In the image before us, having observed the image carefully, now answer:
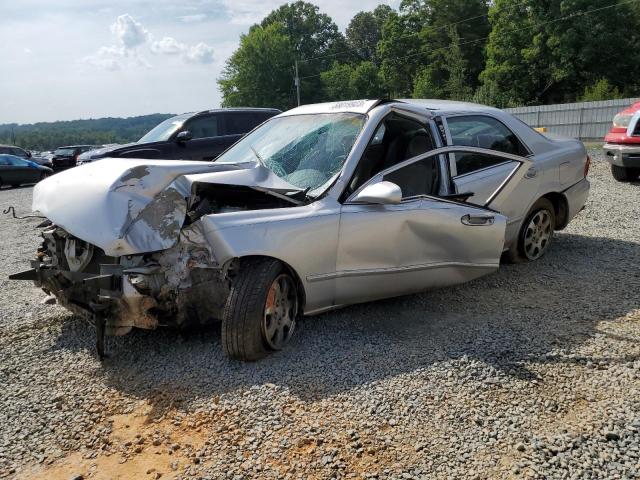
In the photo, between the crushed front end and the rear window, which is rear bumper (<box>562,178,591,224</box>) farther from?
the rear window

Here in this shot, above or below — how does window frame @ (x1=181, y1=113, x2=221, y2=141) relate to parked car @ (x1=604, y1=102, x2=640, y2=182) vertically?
above

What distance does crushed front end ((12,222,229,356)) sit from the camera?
129 inches

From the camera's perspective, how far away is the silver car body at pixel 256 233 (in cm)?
331

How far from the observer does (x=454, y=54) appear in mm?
41156

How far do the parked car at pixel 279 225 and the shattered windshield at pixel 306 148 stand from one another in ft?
0.05

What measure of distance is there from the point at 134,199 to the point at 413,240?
195 cm

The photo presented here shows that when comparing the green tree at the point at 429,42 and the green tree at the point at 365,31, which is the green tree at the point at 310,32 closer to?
the green tree at the point at 365,31

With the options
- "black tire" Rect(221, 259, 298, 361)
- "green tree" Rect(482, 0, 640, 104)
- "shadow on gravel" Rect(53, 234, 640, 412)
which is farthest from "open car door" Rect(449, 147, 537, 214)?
"green tree" Rect(482, 0, 640, 104)

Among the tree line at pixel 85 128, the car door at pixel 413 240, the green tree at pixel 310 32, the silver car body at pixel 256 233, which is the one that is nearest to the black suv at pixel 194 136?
the silver car body at pixel 256 233

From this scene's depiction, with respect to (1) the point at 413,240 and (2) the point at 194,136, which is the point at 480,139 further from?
(2) the point at 194,136

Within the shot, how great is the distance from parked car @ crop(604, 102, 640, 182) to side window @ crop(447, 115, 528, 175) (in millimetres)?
6166

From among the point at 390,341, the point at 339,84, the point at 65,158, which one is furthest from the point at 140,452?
the point at 339,84

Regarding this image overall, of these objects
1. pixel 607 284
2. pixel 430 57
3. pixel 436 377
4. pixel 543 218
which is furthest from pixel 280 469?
pixel 430 57

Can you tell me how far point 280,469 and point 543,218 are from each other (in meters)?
4.14
